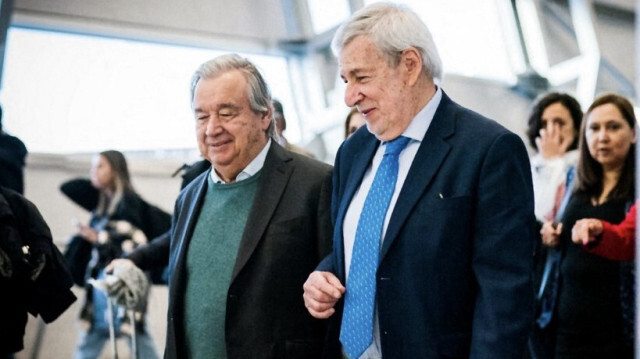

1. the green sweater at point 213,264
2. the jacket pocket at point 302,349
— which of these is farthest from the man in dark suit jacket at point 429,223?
the green sweater at point 213,264

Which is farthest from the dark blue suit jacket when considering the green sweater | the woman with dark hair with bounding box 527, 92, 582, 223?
the woman with dark hair with bounding box 527, 92, 582, 223

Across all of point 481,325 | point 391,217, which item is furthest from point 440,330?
point 391,217

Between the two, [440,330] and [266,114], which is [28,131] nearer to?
[266,114]

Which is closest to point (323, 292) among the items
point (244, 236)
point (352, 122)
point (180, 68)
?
point (244, 236)

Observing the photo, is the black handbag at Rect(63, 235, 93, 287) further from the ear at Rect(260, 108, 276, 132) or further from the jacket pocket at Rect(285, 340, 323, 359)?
the jacket pocket at Rect(285, 340, 323, 359)

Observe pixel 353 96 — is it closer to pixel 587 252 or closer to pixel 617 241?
pixel 617 241

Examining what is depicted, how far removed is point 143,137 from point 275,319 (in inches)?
160

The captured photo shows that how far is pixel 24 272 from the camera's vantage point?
248 centimetres

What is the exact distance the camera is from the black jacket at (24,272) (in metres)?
2.44

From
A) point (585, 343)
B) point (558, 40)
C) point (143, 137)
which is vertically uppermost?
point (558, 40)

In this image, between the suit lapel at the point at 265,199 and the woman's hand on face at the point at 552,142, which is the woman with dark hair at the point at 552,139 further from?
the suit lapel at the point at 265,199

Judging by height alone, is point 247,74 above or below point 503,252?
above

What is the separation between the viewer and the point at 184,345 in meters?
2.04

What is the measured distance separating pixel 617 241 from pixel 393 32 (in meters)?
1.06
